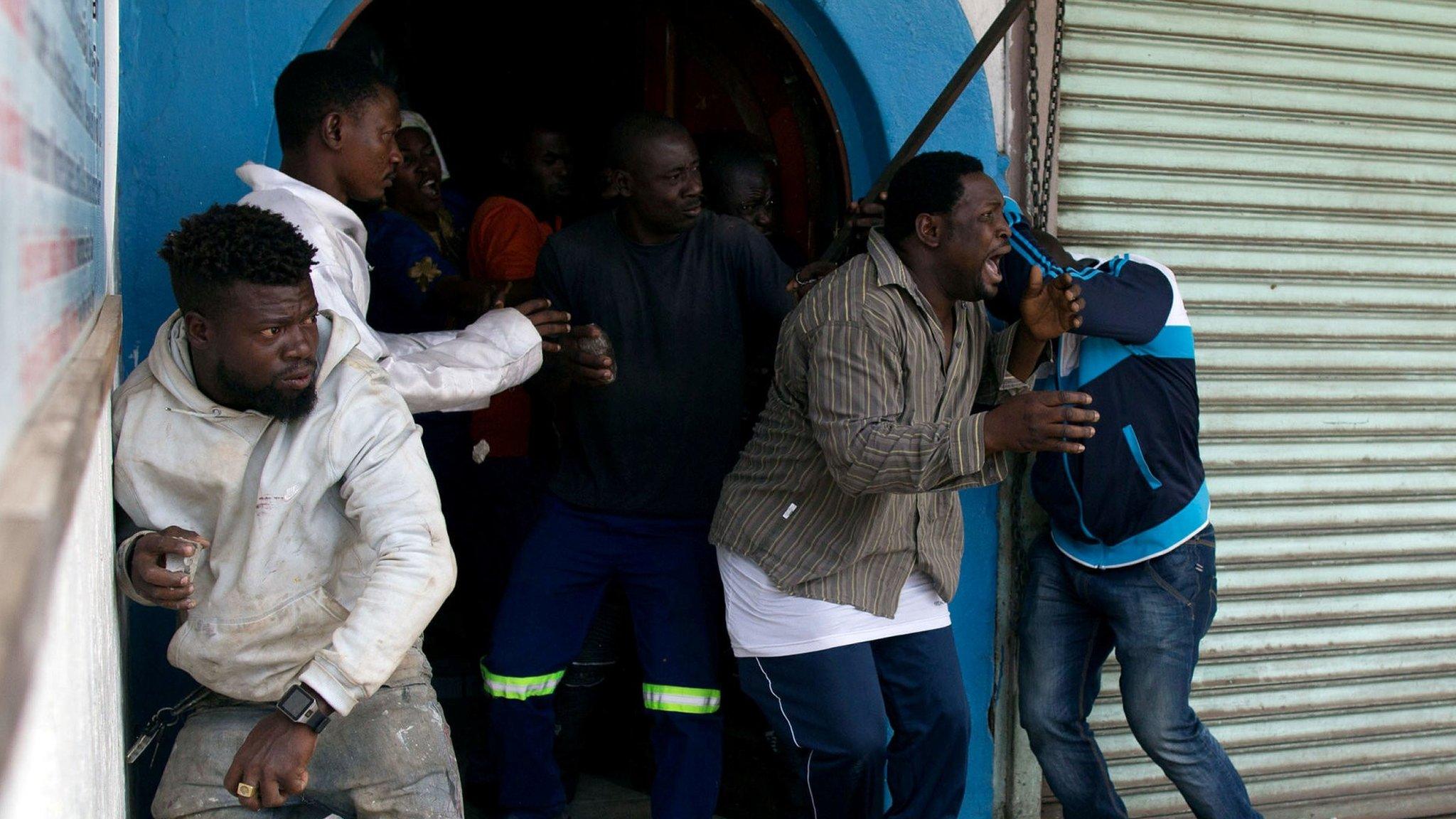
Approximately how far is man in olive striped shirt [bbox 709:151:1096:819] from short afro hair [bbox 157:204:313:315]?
1138 millimetres

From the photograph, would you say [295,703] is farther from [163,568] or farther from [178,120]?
[178,120]

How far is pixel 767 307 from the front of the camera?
3418mm

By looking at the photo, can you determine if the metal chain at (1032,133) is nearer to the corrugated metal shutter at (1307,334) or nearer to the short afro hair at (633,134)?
the corrugated metal shutter at (1307,334)

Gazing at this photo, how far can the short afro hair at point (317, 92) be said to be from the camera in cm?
276

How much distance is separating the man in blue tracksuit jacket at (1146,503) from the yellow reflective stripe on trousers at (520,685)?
144 centimetres

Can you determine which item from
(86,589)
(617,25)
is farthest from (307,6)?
(617,25)

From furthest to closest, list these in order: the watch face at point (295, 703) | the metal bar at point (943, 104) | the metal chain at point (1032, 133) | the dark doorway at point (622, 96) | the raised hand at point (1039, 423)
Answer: the dark doorway at point (622, 96), the metal chain at point (1032, 133), the metal bar at point (943, 104), the raised hand at point (1039, 423), the watch face at point (295, 703)

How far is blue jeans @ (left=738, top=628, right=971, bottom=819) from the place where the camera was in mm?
2896

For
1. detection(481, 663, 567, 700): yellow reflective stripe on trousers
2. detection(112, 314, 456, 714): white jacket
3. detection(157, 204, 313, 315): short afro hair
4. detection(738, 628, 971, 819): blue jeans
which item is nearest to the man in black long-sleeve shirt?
detection(481, 663, 567, 700): yellow reflective stripe on trousers

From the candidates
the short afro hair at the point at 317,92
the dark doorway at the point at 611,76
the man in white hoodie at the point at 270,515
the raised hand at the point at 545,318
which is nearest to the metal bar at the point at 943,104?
the dark doorway at the point at 611,76

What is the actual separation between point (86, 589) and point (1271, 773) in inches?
151

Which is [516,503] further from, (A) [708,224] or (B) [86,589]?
(B) [86,589]

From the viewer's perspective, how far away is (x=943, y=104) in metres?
3.52

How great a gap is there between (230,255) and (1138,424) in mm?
2192
